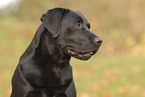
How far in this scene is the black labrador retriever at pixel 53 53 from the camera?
3043 millimetres

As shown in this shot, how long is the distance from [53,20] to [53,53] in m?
0.42

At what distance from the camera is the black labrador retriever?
120 inches

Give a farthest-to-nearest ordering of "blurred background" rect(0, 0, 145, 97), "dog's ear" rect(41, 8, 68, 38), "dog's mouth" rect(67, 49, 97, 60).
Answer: "blurred background" rect(0, 0, 145, 97) → "dog's mouth" rect(67, 49, 97, 60) → "dog's ear" rect(41, 8, 68, 38)

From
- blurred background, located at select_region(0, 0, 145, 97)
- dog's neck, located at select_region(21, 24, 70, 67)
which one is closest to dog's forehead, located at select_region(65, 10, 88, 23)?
dog's neck, located at select_region(21, 24, 70, 67)

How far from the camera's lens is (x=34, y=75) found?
3.09 meters

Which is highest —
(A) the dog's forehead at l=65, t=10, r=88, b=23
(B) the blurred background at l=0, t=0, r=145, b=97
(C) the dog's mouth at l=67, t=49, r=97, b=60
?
(A) the dog's forehead at l=65, t=10, r=88, b=23

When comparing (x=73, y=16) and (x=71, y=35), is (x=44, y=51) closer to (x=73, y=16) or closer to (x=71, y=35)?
(x=71, y=35)

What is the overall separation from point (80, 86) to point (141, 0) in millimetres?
11651

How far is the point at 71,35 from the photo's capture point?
3055 millimetres

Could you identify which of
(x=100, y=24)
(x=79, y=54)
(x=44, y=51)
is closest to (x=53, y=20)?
(x=44, y=51)

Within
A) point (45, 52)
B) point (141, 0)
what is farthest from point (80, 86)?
point (141, 0)

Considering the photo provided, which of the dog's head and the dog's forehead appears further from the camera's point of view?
the dog's forehead

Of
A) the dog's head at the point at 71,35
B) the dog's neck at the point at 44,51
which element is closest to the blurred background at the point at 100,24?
the dog's neck at the point at 44,51

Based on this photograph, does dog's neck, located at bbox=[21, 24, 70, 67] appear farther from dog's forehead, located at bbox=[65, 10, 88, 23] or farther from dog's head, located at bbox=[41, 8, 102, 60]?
dog's forehead, located at bbox=[65, 10, 88, 23]
